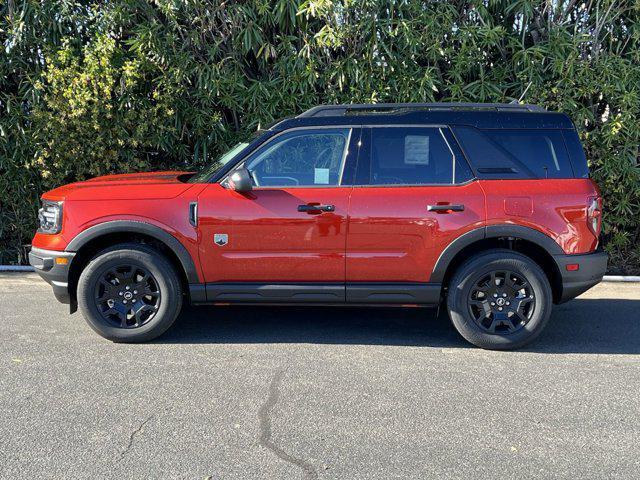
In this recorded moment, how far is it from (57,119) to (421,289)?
483 centimetres

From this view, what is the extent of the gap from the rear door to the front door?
0.43 feet

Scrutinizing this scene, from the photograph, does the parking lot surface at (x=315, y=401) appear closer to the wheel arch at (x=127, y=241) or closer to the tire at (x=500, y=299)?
the tire at (x=500, y=299)

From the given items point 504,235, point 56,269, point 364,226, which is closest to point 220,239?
point 364,226

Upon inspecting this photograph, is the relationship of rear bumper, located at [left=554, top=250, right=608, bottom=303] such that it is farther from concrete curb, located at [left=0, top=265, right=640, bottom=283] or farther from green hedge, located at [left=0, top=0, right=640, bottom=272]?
green hedge, located at [left=0, top=0, right=640, bottom=272]

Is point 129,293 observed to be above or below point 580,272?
below

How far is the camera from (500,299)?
496 cm

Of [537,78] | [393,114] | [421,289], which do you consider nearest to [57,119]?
[393,114]

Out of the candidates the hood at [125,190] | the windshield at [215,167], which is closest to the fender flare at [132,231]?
the hood at [125,190]

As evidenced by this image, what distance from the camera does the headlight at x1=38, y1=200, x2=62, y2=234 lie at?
5000 millimetres

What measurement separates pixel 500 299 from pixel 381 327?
3.67 ft

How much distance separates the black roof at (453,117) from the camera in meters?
4.96

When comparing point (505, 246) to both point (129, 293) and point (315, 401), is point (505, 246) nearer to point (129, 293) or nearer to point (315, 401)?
point (315, 401)

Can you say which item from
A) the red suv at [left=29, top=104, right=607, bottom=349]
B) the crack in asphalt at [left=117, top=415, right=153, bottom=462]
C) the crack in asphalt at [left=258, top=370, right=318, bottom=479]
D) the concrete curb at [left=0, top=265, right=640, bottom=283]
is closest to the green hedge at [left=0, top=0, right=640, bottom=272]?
the concrete curb at [left=0, top=265, right=640, bottom=283]

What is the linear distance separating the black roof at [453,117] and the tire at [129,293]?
1.46 m
